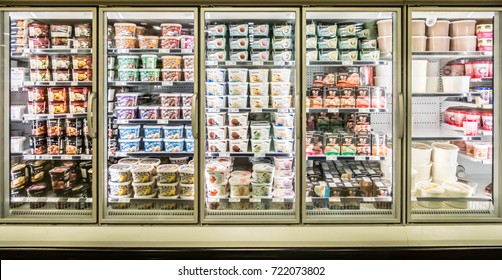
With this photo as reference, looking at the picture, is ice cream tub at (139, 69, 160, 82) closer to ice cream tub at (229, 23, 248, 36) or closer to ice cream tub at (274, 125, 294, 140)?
ice cream tub at (229, 23, 248, 36)

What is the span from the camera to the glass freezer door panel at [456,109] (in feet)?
8.93

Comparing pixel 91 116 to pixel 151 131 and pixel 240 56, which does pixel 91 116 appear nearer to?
pixel 151 131

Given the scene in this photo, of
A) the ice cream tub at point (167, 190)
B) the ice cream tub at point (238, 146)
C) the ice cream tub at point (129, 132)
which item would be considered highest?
the ice cream tub at point (129, 132)

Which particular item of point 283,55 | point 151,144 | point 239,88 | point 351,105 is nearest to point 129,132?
point 151,144

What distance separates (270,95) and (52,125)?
1778 mm

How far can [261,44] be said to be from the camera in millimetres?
2904

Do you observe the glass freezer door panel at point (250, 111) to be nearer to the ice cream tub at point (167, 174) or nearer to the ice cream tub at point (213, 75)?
the ice cream tub at point (213, 75)

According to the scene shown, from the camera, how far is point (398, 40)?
8.41ft

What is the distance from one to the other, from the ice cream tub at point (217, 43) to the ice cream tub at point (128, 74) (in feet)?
2.03

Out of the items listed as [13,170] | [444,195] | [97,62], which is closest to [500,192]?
[444,195]

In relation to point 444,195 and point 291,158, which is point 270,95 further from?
point 444,195

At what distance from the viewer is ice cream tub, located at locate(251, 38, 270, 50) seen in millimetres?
2898

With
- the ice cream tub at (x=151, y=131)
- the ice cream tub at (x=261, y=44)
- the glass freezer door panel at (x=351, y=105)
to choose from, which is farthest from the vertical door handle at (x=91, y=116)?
the glass freezer door panel at (x=351, y=105)

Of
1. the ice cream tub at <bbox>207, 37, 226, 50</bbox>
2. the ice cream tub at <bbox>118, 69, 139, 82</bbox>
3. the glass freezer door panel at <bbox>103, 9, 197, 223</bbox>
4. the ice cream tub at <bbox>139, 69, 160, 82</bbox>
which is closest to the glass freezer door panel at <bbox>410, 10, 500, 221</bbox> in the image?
the ice cream tub at <bbox>207, 37, 226, 50</bbox>
